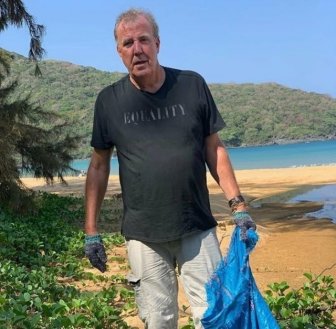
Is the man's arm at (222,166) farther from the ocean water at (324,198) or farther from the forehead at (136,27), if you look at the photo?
the ocean water at (324,198)

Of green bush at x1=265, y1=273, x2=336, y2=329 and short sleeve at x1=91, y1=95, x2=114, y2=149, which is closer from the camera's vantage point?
short sleeve at x1=91, y1=95, x2=114, y2=149

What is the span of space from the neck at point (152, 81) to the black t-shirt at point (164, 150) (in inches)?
1.4

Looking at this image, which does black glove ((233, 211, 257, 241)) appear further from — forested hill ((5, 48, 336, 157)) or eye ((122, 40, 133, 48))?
forested hill ((5, 48, 336, 157))

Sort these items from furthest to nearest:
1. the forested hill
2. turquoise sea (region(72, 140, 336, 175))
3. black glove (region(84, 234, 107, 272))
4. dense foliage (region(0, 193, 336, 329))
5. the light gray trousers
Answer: the forested hill → turquoise sea (region(72, 140, 336, 175)) → dense foliage (region(0, 193, 336, 329)) → black glove (region(84, 234, 107, 272)) → the light gray trousers

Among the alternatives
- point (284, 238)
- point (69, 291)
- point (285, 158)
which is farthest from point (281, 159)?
point (69, 291)

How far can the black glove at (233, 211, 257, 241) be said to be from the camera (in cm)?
321

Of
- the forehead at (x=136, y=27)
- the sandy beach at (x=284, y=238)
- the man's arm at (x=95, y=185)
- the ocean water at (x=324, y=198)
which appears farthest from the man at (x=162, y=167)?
the ocean water at (x=324, y=198)

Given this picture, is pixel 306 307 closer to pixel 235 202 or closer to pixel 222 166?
pixel 235 202

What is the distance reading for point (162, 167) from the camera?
10.3ft

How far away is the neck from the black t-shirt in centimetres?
3

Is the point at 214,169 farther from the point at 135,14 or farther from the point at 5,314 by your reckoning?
the point at 5,314

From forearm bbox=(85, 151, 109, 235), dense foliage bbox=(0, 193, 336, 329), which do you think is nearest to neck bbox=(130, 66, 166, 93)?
forearm bbox=(85, 151, 109, 235)

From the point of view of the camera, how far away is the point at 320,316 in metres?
4.87

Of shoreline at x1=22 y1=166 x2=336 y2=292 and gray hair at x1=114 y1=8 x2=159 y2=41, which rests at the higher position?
A: gray hair at x1=114 y1=8 x2=159 y2=41
